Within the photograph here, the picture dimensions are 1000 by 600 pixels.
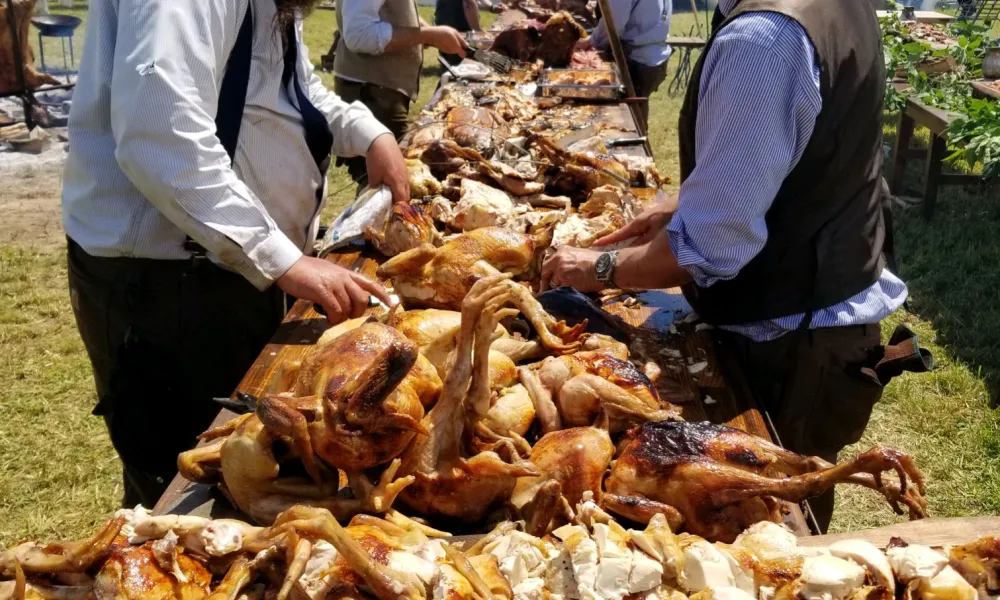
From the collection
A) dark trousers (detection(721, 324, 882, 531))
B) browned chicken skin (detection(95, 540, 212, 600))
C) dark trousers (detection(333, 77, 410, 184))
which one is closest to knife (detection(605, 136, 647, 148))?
dark trousers (detection(721, 324, 882, 531))

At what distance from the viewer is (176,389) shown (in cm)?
300

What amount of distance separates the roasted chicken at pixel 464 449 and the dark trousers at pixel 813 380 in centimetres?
108

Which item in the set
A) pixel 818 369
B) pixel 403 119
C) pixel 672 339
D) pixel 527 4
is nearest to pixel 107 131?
pixel 672 339

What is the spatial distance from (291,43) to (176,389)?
4.39ft

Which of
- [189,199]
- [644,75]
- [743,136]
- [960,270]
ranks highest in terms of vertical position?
[743,136]

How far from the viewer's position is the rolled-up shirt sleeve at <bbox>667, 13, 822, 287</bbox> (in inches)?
84.6

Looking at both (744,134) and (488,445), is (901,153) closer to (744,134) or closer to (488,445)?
(744,134)

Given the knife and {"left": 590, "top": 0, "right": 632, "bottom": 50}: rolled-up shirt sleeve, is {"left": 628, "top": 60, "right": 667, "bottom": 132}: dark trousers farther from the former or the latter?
the knife

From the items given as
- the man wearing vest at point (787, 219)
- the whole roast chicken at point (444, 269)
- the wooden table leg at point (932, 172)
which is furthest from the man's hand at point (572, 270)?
the wooden table leg at point (932, 172)

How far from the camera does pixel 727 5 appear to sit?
247cm

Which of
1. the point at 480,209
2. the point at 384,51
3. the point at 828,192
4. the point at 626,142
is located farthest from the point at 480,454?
the point at 384,51

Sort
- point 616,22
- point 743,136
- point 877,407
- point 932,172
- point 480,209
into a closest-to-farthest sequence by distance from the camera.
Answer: point 743,136 → point 480,209 → point 877,407 → point 932,172 → point 616,22

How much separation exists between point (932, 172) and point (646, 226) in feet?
20.0

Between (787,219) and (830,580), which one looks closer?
(830,580)
